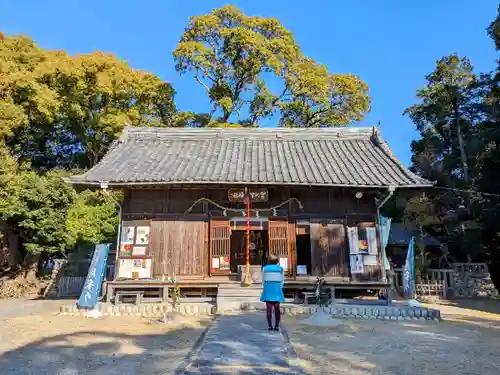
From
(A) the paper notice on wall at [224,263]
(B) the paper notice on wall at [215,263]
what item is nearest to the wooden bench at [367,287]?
A: (A) the paper notice on wall at [224,263]

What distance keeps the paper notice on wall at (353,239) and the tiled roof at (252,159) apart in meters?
1.63

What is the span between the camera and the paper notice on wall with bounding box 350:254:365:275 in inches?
A: 496

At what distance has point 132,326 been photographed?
9.30 metres

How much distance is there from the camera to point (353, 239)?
12789mm

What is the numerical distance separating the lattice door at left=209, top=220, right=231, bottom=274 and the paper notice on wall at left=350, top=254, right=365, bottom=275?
4.07m

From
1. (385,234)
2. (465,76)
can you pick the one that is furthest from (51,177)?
(465,76)

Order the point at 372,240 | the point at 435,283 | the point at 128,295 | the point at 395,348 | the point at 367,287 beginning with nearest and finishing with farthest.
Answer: the point at 395,348, the point at 367,287, the point at 128,295, the point at 372,240, the point at 435,283

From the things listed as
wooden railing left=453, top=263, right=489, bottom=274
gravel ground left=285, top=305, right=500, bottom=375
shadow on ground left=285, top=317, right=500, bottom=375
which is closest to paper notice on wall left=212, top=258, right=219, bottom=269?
gravel ground left=285, top=305, right=500, bottom=375

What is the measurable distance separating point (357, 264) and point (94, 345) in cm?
843

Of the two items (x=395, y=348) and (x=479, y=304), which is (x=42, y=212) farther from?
(x=479, y=304)

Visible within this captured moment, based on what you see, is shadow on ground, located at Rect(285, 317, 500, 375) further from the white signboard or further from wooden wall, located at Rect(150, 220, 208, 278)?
the white signboard

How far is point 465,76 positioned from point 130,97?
73.1ft

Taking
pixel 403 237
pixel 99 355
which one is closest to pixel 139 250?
pixel 99 355

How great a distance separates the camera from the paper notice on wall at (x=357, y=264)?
41.3 feet
